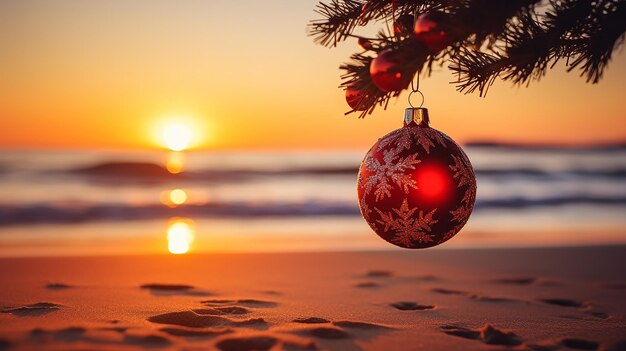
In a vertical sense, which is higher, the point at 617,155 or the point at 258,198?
the point at 617,155

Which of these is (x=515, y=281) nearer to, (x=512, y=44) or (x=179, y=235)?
(x=512, y=44)

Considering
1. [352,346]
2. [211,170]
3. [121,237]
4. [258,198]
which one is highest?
[211,170]

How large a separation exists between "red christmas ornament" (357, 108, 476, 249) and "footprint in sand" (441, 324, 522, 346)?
53cm

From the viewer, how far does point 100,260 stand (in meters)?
5.97

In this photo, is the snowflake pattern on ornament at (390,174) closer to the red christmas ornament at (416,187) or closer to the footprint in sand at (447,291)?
the red christmas ornament at (416,187)

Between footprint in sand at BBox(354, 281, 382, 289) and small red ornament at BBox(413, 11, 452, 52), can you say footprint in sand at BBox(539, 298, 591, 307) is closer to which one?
footprint in sand at BBox(354, 281, 382, 289)

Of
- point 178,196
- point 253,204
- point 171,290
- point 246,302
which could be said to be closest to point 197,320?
point 246,302

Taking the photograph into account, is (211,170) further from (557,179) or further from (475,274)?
(475,274)

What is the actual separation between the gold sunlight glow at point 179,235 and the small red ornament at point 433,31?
450cm

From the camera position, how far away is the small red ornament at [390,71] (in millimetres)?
2654

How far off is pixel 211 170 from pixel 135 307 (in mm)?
16326

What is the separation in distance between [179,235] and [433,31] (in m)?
6.18

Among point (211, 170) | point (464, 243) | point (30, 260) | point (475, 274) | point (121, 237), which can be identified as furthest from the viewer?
point (211, 170)

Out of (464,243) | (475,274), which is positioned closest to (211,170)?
(464,243)
